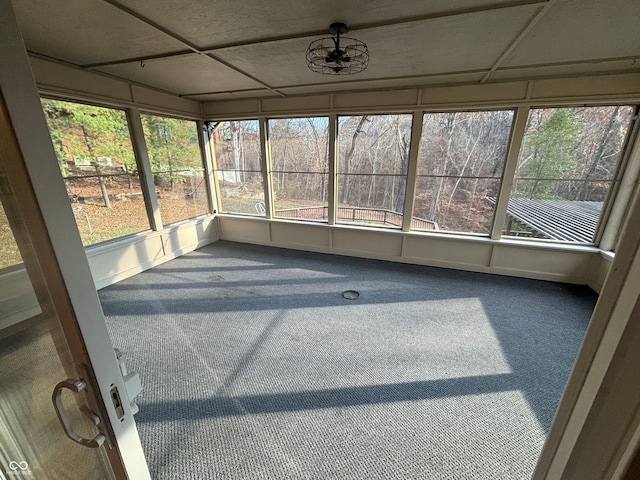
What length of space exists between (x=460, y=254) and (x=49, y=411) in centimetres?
457

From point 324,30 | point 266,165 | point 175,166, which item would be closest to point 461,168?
point 324,30

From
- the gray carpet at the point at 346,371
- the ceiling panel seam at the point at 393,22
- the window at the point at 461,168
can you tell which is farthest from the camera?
the window at the point at 461,168

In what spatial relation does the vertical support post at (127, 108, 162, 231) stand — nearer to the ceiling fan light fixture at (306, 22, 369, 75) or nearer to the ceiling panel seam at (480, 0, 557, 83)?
the ceiling fan light fixture at (306, 22, 369, 75)

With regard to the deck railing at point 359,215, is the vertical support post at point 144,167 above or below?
above

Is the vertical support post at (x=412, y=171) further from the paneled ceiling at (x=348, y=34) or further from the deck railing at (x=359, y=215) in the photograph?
the paneled ceiling at (x=348, y=34)

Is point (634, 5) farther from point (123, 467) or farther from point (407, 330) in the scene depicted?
point (123, 467)

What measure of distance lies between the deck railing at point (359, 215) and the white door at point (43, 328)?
4.28 m

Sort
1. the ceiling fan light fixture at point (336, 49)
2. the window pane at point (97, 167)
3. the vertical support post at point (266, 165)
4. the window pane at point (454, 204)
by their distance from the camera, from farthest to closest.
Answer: the vertical support post at point (266, 165), the window pane at point (454, 204), the window pane at point (97, 167), the ceiling fan light fixture at point (336, 49)

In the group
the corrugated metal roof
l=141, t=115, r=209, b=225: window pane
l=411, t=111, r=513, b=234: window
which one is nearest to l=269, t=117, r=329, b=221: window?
l=141, t=115, r=209, b=225: window pane

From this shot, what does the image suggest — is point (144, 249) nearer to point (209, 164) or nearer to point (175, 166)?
point (175, 166)

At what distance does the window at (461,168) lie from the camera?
374cm

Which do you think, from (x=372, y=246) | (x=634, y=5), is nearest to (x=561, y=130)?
(x=634, y=5)

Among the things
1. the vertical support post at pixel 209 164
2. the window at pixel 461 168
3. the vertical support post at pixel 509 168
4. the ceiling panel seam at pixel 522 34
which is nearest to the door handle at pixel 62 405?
the ceiling panel seam at pixel 522 34

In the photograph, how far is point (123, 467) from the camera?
82 cm
